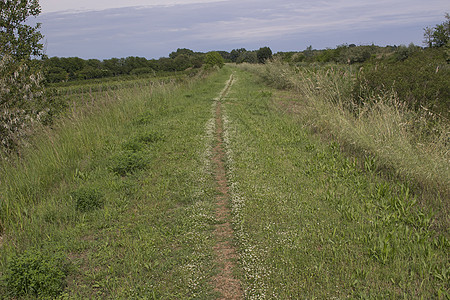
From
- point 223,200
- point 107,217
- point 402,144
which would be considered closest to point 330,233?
point 223,200

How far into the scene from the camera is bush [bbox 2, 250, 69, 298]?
3.15m

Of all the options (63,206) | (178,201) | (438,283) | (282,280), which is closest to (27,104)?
(63,206)

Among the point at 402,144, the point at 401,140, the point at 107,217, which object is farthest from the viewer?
the point at 401,140

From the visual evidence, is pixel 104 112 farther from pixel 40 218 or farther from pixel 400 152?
pixel 400 152

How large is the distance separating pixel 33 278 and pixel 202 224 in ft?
6.72

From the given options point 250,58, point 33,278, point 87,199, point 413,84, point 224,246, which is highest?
point 250,58

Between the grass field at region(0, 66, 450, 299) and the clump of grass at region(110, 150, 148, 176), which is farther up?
the clump of grass at region(110, 150, 148, 176)

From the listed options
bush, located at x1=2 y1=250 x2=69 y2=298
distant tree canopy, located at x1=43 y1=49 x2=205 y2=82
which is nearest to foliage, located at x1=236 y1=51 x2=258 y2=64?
distant tree canopy, located at x1=43 y1=49 x2=205 y2=82

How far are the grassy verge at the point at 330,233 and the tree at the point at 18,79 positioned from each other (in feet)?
17.3

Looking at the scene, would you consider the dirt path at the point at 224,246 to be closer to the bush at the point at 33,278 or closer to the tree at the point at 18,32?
the bush at the point at 33,278

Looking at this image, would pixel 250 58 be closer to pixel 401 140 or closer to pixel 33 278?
pixel 401 140

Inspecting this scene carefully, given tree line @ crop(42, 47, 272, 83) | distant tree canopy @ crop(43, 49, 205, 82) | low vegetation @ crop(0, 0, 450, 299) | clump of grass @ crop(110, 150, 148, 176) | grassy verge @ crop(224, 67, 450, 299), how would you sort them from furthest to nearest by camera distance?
distant tree canopy @ crop(43, 49, 205, 82) < tree line @ crop(42, 47, 272, 83) < clump of grass @ crop(110, 150, 148, 176) < low vegetation @ crop(0, 0, 450, 299) < grassy verge @ crop(224, 67, 450, 299)

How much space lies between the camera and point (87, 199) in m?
4.95

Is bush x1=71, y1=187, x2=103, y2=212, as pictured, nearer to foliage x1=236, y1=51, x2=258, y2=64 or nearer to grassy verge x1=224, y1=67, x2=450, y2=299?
grassy verge x1=224, y1=67, x2=450, y2=299
